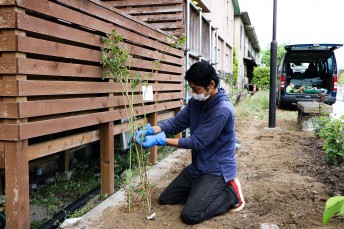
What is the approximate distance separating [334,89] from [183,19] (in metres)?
7.44

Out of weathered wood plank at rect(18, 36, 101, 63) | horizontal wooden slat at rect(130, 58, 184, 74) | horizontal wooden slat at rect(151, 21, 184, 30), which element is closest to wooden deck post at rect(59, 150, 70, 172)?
horizontal wooden slat at rect(130, 58, 184, 74)

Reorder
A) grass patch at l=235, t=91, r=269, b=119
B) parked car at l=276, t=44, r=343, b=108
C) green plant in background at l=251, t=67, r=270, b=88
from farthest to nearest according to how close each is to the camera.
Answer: green plant in background at l=251, t=67, r=270, b=88, grass patch at l=235, t=91, r=269, b=119, parked car at l=276, t=44, r=343, b=108

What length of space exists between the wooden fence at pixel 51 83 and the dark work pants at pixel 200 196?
77 cm

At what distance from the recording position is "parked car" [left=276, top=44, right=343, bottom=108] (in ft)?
38.5

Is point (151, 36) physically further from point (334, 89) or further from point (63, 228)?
point (334, 89)

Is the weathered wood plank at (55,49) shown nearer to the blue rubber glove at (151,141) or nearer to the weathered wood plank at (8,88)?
the weathered wood plank at (8,88)

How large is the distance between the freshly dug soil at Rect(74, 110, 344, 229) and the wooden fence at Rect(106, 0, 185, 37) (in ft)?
8.27

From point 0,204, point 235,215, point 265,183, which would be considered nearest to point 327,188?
point 265,183

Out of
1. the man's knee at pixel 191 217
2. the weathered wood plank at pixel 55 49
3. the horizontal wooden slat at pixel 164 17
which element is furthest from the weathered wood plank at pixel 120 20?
the man's knee at pixel 191 217

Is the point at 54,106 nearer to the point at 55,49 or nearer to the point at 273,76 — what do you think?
the point at 55,49

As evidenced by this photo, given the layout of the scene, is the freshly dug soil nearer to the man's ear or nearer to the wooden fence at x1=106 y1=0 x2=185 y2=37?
the man's ear

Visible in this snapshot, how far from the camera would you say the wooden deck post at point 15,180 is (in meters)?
2.60

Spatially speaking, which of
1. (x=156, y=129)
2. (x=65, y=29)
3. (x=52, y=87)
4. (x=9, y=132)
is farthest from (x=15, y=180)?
(x=156, y=129)

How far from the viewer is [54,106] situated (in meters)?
3.01
